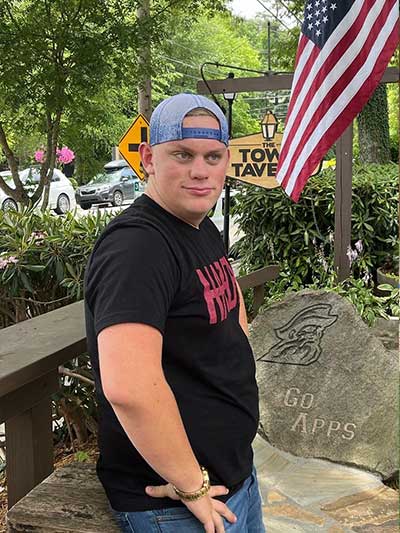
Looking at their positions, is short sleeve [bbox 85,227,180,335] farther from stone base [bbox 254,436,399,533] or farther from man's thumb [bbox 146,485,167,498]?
stone base [bbox 254,436,399,533]

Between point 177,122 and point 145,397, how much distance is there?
62cm

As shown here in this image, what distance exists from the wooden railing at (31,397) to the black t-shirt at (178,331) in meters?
0.38

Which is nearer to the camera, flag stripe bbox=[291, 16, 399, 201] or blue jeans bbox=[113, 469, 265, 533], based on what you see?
blue jeans bbox=[113, 469, 265, 533]

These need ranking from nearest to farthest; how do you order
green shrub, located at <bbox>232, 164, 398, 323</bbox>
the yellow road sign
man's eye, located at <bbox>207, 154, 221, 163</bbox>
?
man's eye, located at <bbox>207, 154, 221, 163</bbox>, green shrub, located at <bbox>232, 164, 398, 323</bbox>, the yellow road sign

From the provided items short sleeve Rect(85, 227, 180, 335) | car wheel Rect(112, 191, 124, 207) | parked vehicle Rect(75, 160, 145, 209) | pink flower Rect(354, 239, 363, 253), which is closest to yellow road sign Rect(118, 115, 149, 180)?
pink flower Rect(354, 239, 363, 253)

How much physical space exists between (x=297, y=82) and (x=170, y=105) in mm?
2390

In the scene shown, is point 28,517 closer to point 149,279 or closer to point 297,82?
point 149,279

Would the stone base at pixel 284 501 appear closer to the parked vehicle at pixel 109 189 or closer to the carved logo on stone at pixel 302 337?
the carved logo on stone at pixel 302 337

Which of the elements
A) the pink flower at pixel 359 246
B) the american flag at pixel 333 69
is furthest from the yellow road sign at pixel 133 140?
the american flag at pixel 333 69

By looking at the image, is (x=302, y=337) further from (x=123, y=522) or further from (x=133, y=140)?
(x=133, y=140)

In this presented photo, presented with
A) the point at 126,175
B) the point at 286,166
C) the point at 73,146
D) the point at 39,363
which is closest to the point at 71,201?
the point at 126,175

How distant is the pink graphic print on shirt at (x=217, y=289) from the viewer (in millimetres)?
1510

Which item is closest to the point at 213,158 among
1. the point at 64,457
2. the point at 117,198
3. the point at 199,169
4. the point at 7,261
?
the point at 199,169

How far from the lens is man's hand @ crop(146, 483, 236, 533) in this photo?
1.46m
